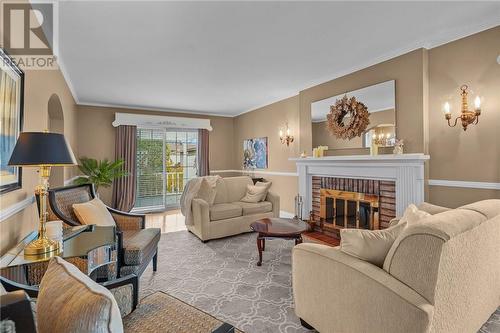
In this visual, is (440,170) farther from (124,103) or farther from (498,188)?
(124,103)

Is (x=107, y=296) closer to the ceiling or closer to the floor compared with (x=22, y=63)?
closer to the floor

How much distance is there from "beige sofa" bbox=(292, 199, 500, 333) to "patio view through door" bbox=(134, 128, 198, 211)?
5.35m

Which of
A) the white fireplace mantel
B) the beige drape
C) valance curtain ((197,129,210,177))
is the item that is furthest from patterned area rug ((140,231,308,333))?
valance curtain ((197,129,210,177))

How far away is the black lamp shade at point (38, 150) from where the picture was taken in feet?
4.92

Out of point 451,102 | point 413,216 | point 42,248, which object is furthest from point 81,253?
point 451,102

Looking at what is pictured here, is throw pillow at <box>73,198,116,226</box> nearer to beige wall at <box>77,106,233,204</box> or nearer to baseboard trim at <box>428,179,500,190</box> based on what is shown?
baseboard trim at <box>428,179,500,190</box>

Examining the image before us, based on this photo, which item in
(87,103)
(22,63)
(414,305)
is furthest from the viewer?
(87,103)

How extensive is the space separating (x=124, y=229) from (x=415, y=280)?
2.79m

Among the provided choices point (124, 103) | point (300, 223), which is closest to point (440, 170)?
point (300, 223)

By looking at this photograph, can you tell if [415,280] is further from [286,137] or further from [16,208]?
[286,137]

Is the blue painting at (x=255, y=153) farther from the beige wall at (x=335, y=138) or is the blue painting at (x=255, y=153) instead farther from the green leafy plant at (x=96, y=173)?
the green leafy plant at (x=96, y=173)

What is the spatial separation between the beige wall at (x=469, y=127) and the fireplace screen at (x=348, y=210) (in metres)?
0.75

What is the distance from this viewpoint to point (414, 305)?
1232mm

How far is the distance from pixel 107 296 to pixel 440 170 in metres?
3.46
